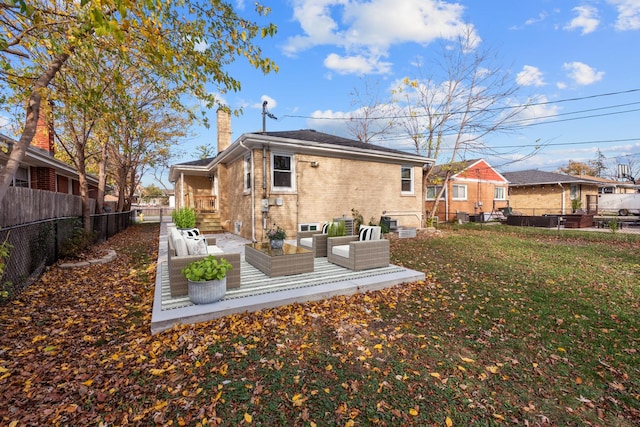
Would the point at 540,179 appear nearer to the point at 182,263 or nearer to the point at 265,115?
the point at 265,115

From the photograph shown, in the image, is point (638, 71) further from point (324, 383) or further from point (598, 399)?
point (324, 383)

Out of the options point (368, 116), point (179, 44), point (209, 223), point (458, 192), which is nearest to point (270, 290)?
point (179, 44)

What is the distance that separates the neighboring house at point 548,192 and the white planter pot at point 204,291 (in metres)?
29.7

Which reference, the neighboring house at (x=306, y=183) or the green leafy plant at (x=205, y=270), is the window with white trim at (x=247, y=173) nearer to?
the neighboring house at (x=306, y=183)

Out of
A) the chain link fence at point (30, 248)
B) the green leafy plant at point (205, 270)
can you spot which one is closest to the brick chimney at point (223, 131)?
the chain link fence at point (30, 248)

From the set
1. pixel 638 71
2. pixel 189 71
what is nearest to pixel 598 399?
pixel 189 71

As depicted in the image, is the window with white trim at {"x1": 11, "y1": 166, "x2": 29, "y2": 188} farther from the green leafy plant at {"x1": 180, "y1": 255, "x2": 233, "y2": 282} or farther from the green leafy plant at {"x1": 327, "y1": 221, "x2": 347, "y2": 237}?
the green leafy plant at {"x1": 327, "y1": 221, "x2": 347, "y2": 237}

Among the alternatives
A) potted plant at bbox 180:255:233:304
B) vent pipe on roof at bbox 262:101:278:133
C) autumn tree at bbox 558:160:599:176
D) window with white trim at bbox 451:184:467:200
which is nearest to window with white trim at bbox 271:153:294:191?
vent pipe on roof at bbox 262:101:278:133

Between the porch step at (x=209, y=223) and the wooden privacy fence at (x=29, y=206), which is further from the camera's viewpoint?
the porch step at (x=209, y=223)

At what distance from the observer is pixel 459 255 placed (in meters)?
8.71

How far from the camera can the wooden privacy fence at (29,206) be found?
19.2 feet

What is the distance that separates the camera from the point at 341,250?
21.3 ft

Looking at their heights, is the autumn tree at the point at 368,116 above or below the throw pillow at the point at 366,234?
above

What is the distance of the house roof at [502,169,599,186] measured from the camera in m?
24.2
